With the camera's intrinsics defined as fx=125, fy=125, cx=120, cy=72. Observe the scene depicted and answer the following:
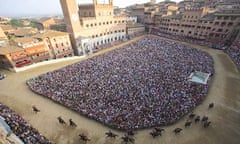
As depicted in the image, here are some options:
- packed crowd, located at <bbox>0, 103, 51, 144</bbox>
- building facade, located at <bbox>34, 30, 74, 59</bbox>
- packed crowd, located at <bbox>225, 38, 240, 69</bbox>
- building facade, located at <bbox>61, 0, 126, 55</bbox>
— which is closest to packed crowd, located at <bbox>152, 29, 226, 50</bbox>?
packed crowd, located at <bbox>225, 38, 240, 69</bbox>

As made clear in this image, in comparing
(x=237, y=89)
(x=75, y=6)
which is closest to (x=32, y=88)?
(x=75, y=6)

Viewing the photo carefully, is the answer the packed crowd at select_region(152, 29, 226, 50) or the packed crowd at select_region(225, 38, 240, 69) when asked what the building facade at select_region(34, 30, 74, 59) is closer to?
the packed crowd at select_region(152, 29, 226, 50)

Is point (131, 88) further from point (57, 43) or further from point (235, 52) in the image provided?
point (235, 52)

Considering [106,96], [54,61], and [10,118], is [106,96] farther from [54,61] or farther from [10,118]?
[54,61]

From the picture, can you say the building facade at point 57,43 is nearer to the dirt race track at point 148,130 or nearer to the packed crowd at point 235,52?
the dirt race track at point 148,130

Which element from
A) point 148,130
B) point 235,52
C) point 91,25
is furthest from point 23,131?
point 235,52
